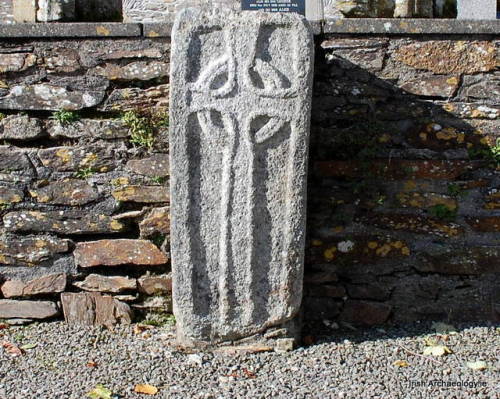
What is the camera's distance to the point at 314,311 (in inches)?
138

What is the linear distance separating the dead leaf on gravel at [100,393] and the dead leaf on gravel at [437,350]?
1409 mm

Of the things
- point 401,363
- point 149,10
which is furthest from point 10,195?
point 149,10

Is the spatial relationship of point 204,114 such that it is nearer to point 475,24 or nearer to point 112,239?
point 112,239

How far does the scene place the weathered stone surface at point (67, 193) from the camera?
347 cm

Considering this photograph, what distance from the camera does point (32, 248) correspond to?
352 cm

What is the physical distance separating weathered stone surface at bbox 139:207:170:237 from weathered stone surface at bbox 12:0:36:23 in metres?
2.44

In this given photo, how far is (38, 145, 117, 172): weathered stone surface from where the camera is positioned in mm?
3457

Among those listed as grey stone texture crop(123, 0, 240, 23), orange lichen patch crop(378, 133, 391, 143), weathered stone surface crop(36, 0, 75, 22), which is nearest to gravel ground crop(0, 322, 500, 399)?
orange lichen patch crop(378, 133, 391, 143)

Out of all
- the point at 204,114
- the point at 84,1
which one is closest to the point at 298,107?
the point at 204,114

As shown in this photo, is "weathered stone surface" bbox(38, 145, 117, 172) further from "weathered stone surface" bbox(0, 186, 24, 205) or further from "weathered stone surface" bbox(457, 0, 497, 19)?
"weathered stone surface" bbox(457, 0, 497, 19)

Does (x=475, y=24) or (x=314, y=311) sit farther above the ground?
(x=475, y=24)

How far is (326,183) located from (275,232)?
571 mm

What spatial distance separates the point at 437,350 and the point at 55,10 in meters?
3.33

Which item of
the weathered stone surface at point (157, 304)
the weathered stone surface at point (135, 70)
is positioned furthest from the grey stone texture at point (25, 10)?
the weathered stone surface at point (157, 304)
